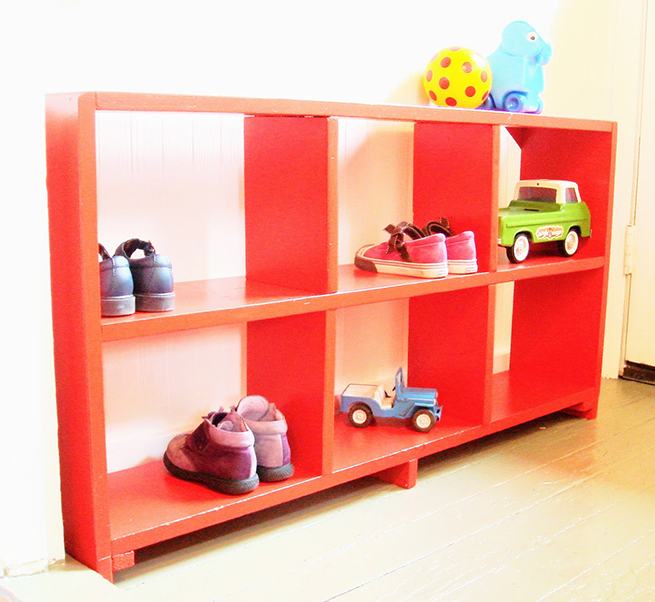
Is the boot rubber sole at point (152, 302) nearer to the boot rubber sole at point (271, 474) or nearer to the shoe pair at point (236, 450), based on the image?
the shoe pair at point (236, 450)

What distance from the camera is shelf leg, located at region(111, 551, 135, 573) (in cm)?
145

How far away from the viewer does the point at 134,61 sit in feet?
5.57

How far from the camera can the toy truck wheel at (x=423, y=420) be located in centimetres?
202

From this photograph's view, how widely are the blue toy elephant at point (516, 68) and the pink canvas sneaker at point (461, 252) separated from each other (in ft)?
1.54

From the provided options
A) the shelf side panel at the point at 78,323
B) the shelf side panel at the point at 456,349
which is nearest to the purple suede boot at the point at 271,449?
the shelf side panel at the point at 78,323

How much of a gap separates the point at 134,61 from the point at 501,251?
47.9 inches

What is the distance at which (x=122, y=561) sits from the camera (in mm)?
1459

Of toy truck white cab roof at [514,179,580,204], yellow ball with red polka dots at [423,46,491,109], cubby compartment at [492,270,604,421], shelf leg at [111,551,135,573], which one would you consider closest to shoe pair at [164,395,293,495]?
shelf leg at [111,551,135,573]

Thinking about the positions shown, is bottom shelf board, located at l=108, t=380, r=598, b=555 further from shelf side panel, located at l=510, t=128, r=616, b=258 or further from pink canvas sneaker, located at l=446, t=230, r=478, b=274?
shelf side panel, located at l=510, t=128, r=616, b=258

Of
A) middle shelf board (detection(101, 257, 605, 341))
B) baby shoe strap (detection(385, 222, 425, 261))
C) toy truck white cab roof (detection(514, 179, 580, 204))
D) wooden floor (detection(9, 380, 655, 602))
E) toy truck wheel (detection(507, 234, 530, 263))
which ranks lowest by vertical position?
wooden floor (detection(9, 380, 655, 602))

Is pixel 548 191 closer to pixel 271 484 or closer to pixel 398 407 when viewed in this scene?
pixel 398 407

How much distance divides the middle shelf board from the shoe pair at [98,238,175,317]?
2cm

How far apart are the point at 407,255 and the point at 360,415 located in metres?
0.43

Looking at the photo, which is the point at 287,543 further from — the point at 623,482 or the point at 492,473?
the point at 623,482
